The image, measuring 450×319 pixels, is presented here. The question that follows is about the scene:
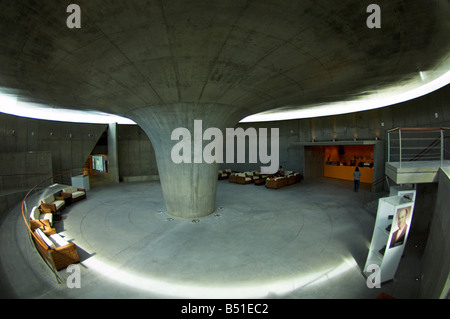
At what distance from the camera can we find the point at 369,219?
28.8 feet

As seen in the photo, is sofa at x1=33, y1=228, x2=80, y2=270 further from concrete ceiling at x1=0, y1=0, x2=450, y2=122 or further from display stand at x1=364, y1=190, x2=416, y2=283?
display stand at x1=364, y1=190, x2=416, y2=283

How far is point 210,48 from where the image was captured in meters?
5.42

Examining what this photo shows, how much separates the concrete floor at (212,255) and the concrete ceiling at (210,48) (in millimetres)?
4828

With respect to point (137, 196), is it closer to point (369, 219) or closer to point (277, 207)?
point (277, 207)

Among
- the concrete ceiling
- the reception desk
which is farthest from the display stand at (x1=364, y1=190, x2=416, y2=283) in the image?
the reception desk

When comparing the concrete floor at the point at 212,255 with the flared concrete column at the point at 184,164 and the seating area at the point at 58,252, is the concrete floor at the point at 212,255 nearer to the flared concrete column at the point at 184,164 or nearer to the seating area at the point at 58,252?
the seating area at the point at 58,252

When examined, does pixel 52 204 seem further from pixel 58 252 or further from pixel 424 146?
pixel 424 146

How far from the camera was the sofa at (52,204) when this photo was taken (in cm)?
918

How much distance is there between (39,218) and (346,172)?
67.1 feet

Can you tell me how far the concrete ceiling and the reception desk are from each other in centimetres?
1022

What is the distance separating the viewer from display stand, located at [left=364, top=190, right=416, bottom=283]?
183 inches

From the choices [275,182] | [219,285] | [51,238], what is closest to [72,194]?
Answer: [51,238]

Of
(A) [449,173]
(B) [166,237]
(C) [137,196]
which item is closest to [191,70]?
(B) [166,237]

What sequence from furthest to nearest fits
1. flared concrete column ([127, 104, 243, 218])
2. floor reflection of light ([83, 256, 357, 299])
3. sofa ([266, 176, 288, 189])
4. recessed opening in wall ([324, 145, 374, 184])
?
recessed opening in wall ([324, 145, 374, 184])
sofa ([266, 176, 288, 189])
flared concrete column ([127, 104, 243, 218])
floor reflection of light ([83, 256, 357, 299])
